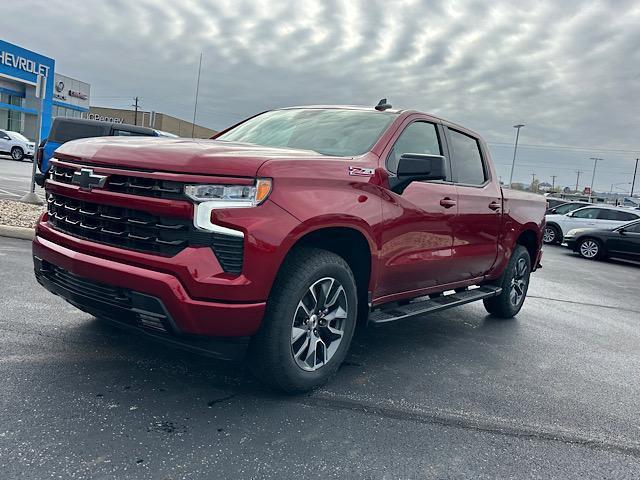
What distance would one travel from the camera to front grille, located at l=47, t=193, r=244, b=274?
9.43ft

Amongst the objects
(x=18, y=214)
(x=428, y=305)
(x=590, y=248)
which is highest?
(x=590, y=248)

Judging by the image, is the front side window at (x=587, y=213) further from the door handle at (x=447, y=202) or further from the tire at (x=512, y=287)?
the door handle at (x=447, y=202)

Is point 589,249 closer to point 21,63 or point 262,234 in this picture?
point 262,234

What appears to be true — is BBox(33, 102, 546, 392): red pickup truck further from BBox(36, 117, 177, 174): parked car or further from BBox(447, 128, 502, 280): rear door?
BBox(36, 117, 177, 174): parked car

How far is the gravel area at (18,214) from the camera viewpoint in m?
8.36

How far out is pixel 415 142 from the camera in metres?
4.46

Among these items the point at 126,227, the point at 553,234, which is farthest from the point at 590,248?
the point at 126,227

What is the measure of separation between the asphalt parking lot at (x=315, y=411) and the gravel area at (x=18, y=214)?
143 inches

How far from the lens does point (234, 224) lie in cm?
287

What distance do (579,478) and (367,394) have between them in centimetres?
129

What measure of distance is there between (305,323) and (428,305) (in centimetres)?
156

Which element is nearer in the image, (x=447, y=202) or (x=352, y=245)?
(x=352, y=245)

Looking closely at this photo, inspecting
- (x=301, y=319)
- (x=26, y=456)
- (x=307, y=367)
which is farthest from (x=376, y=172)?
(x=26, y=456)

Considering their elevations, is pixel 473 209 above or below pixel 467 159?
below
